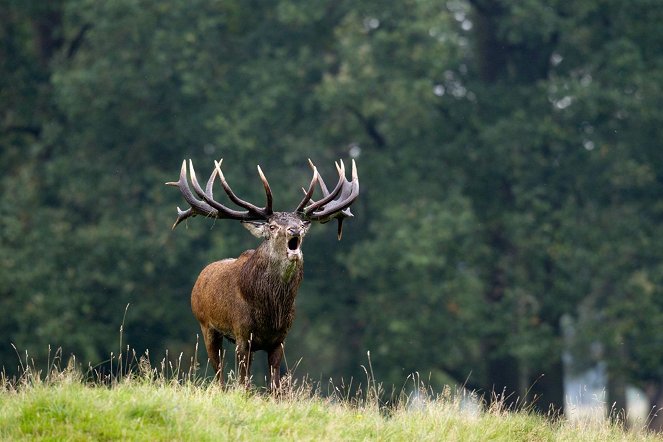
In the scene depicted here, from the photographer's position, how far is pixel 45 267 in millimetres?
20672

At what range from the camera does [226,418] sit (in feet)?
26.5

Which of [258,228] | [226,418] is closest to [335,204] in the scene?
[258,228]

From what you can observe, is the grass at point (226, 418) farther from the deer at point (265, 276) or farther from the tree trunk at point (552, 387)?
the tree trunk at point (552, 387)

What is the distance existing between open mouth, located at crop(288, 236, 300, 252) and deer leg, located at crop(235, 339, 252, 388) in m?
0.83

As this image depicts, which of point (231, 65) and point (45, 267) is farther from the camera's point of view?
point (231, 65)

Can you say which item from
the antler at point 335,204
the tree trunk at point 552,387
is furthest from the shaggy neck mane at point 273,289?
the tree trunk at point 552,387

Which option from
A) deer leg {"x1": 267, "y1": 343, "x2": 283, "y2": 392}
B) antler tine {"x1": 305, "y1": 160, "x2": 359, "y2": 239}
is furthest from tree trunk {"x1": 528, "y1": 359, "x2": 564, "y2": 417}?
deer leg {"x1": 267, "y1": 343, "x2": 283, "y2": 392}

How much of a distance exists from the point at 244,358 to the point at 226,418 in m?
1.47

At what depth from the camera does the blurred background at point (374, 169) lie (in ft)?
70.1

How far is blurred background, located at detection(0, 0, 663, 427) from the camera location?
70.1 ft

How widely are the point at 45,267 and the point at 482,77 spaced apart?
377 inches

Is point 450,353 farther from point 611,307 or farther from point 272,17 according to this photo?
point 272,17

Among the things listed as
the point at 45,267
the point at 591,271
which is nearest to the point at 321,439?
the point at 45,267

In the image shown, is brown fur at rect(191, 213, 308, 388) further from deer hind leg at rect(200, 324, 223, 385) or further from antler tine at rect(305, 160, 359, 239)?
deer hind leg at rect(200, 324, 223, 385)
